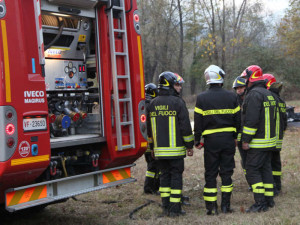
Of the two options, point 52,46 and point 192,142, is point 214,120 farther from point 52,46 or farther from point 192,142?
point 52,46

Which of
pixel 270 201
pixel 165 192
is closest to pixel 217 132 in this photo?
pixel 165 192

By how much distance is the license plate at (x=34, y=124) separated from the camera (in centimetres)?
387

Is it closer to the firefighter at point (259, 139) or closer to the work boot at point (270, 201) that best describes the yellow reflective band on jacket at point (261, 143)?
the firefighter at point (259, 139)

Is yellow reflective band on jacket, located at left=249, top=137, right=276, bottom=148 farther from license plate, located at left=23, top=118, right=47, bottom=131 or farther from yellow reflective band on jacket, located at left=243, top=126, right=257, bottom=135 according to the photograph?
license plate, located at left=23, top=118, right=47, bottom=131

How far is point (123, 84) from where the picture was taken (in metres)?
5.02

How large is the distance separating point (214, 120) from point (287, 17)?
20.5 metres

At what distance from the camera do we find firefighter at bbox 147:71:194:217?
209 inches

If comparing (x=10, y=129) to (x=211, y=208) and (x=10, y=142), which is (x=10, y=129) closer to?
(x=10, y=142)

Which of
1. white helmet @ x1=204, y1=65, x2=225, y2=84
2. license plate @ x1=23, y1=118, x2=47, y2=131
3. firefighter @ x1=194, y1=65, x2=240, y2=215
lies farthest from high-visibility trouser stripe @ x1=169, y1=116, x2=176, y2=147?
license plate @ x1=23, y1=118, x2=47, y2=131

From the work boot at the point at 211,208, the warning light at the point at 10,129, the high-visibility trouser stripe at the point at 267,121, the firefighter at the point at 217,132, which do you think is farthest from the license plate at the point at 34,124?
the high-visibility trouser stripe at the point at 267,121

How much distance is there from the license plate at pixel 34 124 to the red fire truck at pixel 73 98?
10mm

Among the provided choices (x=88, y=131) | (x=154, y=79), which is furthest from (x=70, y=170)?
(x=154, y=79)

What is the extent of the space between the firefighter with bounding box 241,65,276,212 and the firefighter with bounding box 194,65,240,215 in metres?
0.20

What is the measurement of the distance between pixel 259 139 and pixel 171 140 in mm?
1277
